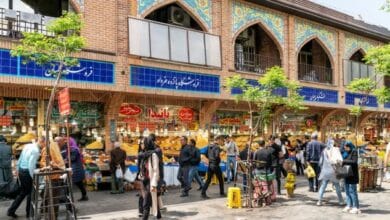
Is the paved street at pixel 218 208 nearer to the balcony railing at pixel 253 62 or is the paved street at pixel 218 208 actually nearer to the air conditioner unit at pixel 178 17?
the air conditioner unit at pixel 178 17

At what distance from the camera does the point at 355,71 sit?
26.0 meters

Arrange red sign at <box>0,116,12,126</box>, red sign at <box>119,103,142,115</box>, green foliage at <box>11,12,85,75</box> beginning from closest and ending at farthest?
green foliage at <box>11,12,85,75</box>, red sign at <box>0,116,12,126</box>, red sign at <box>119,103,142,115</box>

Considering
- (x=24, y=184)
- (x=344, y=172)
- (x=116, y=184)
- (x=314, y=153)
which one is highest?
(x=314, y=153)

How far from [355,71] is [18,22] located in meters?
18.3

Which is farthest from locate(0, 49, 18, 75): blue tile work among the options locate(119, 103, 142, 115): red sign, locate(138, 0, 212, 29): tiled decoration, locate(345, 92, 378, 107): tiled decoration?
locate(345, 92, 378, 107): tiled decoration

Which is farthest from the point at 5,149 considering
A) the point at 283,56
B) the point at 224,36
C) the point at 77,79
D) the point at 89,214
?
the point at 283,56

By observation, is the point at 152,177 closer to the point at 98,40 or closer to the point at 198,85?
the point at 98,40

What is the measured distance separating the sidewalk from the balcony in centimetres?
590

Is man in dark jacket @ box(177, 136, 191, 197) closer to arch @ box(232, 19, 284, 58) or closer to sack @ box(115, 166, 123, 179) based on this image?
sack @ box(115, 166, 123, 179)

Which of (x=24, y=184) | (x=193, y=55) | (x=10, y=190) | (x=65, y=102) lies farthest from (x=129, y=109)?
(x=65, y=102)

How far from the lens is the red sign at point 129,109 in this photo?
666 inches

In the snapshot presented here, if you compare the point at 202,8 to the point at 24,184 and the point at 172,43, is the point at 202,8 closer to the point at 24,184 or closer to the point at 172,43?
the point at 172,43

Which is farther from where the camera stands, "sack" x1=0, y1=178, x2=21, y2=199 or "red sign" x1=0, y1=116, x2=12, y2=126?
"red sign" x1=0, y1=116, x2=12, y2=126

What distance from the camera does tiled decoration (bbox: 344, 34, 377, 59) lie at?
25578mm
